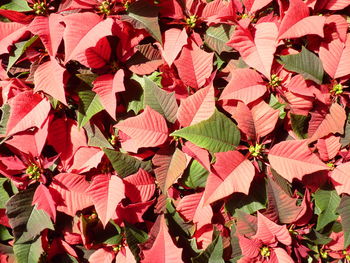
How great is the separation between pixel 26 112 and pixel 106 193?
332mm

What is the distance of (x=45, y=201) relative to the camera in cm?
93

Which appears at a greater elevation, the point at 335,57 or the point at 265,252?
the point at 335,57

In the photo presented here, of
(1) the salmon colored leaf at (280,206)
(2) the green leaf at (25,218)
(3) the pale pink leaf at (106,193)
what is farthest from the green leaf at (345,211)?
(2) the green leaf at (25,218)

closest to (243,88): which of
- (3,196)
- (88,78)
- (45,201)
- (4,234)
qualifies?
(88,78)

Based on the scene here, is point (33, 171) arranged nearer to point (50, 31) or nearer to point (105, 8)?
point (50, 31)

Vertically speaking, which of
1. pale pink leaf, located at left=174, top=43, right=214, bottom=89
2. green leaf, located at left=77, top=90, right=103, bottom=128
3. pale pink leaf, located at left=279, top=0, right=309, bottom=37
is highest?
pale pink leaf, located at left=279, top=0, right=309, bottom=37

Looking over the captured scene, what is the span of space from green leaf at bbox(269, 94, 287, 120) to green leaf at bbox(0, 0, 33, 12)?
760mm

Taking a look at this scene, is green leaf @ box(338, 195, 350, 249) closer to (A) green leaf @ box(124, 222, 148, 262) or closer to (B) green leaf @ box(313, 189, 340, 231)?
(B) green leaf @ box(313, 189, 340, 231)

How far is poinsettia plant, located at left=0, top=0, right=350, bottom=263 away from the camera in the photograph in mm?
890

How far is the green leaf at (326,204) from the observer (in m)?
0.94

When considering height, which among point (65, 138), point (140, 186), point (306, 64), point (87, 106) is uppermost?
point (306, 64)

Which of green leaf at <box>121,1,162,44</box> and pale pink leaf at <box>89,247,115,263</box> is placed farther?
pale pink leaf at <box>89,247,115,263</box>

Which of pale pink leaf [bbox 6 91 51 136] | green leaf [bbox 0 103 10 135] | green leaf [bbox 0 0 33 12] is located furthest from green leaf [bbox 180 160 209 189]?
green leaf [bbox 0 0 33 12]

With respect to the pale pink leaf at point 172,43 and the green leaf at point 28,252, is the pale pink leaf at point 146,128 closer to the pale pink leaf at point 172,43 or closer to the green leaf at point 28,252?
the pale pink leaf at point 172,43
